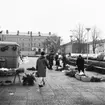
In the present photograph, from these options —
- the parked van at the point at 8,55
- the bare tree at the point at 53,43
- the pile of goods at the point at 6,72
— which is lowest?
the pile of goods at the point at 6,72

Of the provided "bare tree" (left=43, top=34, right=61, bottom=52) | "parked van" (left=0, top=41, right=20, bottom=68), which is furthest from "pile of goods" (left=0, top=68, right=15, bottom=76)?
"bare tree" (left=43, top=34, right=61, bottom=52)

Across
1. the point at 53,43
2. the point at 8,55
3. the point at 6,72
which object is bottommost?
the point at 6,72

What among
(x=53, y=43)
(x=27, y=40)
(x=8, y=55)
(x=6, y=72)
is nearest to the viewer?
(x=6, y=72)

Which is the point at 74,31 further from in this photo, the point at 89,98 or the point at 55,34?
the point at 89,98

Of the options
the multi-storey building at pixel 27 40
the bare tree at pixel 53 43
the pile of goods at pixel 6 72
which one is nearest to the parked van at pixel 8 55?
the pile of goods at pixel 6 72

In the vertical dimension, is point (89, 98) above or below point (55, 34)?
below

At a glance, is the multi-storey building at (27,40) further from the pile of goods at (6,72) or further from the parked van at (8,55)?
the pile of goods at (6,72)

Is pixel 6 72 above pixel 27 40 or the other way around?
the other way around

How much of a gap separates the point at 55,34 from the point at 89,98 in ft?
361

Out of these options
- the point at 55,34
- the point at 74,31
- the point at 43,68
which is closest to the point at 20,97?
the point at 43,68

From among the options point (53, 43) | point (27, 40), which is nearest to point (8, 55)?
point (53, 43)

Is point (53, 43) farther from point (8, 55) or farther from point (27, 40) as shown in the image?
point (8, 55)

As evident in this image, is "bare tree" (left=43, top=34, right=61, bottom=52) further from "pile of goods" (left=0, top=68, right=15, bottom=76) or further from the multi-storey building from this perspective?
"pile of goods" (left=0, top=68, right=15, bottom=76)

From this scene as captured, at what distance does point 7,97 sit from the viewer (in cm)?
874
